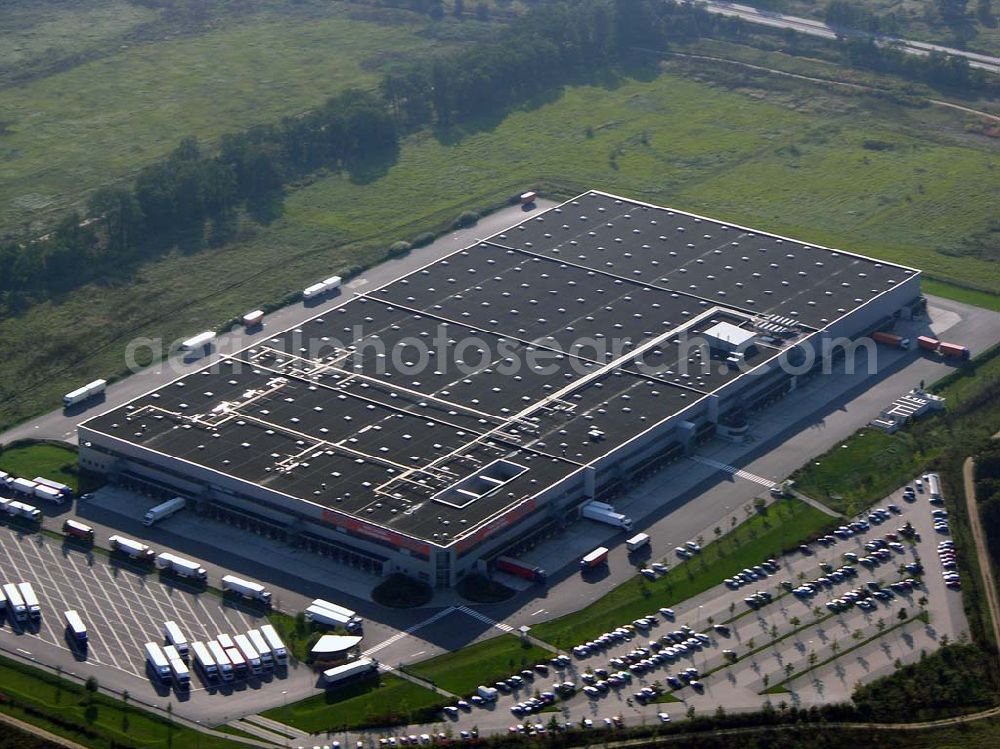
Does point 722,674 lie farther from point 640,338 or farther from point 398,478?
point 640,338

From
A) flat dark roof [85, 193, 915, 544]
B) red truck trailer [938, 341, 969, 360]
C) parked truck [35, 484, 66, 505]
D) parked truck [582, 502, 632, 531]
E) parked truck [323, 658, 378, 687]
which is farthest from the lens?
red truck trailer [938, 341, 969, 360]

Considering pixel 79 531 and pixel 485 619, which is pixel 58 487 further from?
pixel 485 619

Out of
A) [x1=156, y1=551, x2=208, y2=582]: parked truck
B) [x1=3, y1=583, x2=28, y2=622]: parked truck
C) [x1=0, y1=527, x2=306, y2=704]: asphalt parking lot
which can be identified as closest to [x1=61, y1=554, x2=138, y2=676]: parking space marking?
[x1=0, y1=527, x2=306, y2=704]: asphalt parking lot

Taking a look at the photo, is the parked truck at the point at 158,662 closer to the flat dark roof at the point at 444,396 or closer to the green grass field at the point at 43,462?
the flat dark roof at the point at 444,396

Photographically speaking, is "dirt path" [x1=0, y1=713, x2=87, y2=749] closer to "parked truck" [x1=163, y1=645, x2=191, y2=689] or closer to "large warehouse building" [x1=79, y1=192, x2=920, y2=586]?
"parked truck" [x1=163, y1=645, x2=191, y2=689]

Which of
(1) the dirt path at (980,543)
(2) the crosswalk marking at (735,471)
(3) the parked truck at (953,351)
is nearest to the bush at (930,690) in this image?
(1) the dirt path at (980,543)

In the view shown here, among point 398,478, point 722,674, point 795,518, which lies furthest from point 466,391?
point 722,674

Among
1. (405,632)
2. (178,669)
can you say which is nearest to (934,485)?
(405,632)
